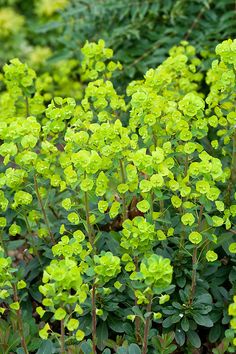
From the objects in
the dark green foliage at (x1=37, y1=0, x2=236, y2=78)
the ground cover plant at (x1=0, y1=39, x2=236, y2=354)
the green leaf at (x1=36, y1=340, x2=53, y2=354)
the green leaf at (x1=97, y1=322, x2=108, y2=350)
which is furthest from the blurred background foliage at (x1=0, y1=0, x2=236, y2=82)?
the green leaf at (x1=36, y1=340, x2=53, y2=354)

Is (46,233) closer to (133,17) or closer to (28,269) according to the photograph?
(28,269)

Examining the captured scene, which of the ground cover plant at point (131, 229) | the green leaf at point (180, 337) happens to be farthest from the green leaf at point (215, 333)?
the green leaf at point (180, 337)

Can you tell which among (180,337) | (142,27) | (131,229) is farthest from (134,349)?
(142,27)

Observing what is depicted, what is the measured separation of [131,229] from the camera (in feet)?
7.38

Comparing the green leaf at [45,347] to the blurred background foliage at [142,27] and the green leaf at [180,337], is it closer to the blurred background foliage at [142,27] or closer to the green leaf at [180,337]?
the green leaf at [180,337]

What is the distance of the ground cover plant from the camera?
7.37ft

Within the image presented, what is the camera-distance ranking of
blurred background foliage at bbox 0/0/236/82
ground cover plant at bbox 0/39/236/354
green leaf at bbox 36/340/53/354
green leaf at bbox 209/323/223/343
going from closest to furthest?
ground cover plant at bbox 0/39/236/354 < green leaf at bbox 36/340/53/354 < green leaf at bbox 209/323/223/343 < blurred background foliage at bbox 0/0/236/82

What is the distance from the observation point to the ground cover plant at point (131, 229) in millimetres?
2246

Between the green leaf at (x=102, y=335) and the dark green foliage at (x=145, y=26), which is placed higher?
the dark green foliage at (x=145, y=26)

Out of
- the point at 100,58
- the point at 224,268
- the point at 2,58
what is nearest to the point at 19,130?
the point at 100,58

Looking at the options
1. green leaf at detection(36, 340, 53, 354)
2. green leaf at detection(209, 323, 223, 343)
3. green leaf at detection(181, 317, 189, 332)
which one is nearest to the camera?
green leaf at detection(36, 340, 53, 354)

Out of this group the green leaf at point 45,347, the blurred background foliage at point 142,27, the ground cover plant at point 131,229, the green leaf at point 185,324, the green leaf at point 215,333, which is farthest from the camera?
the blurred background foliage at point 142,27

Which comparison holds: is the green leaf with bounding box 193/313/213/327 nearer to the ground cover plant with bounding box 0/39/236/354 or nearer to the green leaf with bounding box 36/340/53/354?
the ground cover plant with bounding box 0/39/236/354

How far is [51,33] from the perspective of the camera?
6.54 metres
